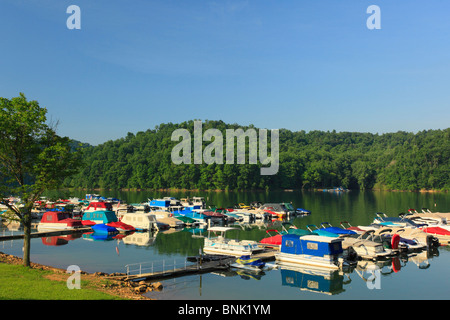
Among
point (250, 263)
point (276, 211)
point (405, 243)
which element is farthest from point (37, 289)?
point (276, 211)

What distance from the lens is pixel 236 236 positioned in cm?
4722

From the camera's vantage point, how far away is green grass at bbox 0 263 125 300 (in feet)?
57.3

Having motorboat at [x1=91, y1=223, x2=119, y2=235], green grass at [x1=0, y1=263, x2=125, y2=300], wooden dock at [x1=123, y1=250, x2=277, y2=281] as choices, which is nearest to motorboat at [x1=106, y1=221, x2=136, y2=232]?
motorboat at [x1=91, y1=223, x2=119, y2=235]

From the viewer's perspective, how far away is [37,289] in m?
18.6

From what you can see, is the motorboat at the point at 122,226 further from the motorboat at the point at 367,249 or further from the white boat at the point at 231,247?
the motorboat at the point at 367,249

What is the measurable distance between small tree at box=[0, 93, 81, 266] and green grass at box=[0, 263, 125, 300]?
328cm

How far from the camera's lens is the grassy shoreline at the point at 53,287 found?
17.7 metres

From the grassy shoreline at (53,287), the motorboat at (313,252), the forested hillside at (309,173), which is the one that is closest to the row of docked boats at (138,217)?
the grassy shoreline at (53,287)

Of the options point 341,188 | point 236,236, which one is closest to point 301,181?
point 341,188

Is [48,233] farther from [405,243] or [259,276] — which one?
[405,243]
